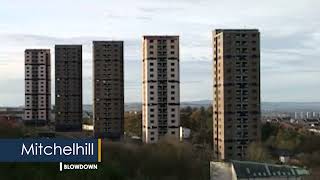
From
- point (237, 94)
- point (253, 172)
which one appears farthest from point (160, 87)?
point (253, 172)

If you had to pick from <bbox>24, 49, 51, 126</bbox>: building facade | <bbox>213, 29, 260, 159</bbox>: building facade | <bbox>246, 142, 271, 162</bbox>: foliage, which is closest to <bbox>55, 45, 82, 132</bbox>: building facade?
<bbox>24, 49, 51, 126</bbox>: building facade

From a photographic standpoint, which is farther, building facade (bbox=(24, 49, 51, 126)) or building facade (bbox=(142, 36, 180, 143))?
building facade (bbox=(24, 49, 51, 126))

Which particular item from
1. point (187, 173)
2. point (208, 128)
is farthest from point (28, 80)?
point (187, 173)

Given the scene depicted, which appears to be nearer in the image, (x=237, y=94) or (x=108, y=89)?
(x=237, y=94)

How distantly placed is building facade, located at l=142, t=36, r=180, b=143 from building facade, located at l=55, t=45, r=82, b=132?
A: 32.7 ft

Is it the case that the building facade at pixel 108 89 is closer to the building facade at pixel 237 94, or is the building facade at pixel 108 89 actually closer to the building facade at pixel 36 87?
the building facade at pixel 36 87

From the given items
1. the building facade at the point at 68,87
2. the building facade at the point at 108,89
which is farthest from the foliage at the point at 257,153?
the building facade at the point at 68,87

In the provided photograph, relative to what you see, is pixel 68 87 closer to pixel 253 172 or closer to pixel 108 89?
pixel 108 89

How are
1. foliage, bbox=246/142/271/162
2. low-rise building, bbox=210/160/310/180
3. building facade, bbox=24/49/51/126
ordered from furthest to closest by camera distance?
building facade, bbox=24/49/51/126, foliage, bbox=246/142/271/162, low-rise building, bbox=210/160/310/180

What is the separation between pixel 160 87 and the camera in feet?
92.0

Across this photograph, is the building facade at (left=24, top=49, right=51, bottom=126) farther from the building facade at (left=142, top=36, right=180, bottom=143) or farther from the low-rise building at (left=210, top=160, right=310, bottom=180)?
the low-rise building at (left=210, top=160, right=310, bottom=180)

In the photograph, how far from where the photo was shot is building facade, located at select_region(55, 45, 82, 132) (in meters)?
37.5

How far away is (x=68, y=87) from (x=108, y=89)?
575cm

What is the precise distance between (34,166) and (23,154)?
97.0 inches
